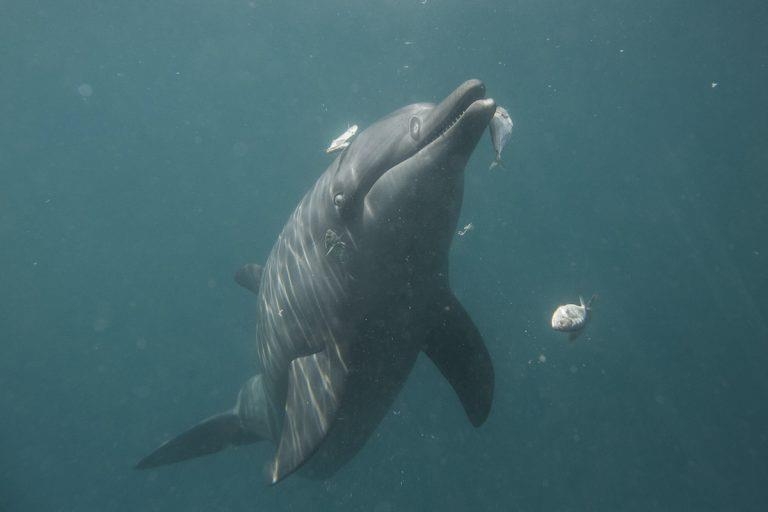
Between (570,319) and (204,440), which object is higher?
(204,440)

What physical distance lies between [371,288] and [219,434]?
20.6 feet

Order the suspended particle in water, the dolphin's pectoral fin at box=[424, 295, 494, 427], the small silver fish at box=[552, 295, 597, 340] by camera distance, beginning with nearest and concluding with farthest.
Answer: the dolphin's pectoral fin at box=[424, 295, 494, 427]
the small silver fish at box=[552, 295, 597, 340]
the suspended particle in water

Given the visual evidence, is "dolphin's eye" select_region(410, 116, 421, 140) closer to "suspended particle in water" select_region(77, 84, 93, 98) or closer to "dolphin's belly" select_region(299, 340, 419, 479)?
"dolphin's belly" select_region(299, 340, 419, 479)

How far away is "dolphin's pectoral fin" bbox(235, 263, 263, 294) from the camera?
8321mm

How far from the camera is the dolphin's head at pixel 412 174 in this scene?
3.59 m

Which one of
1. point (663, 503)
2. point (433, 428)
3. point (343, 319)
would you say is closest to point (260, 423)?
point (343, 319)

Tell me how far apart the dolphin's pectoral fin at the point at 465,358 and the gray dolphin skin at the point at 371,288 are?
1cm

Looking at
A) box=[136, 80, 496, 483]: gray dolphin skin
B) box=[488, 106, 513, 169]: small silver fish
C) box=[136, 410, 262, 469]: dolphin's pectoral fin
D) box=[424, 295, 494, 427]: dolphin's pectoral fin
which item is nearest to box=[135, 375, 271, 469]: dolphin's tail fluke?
box=[136, 410, 262, 469]: dolphin's pectoral fin

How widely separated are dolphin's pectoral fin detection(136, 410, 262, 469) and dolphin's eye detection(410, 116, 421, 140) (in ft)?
23.1

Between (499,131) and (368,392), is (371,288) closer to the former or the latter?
(368,392)

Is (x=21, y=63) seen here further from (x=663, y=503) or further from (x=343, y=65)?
(x=663, y=503)

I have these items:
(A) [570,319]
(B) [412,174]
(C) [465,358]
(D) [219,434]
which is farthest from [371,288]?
(D) [219,434]

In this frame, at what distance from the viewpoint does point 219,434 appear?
927 cm

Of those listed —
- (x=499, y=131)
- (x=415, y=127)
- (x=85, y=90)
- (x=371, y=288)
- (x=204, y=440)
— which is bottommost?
(x=204, y=440)
